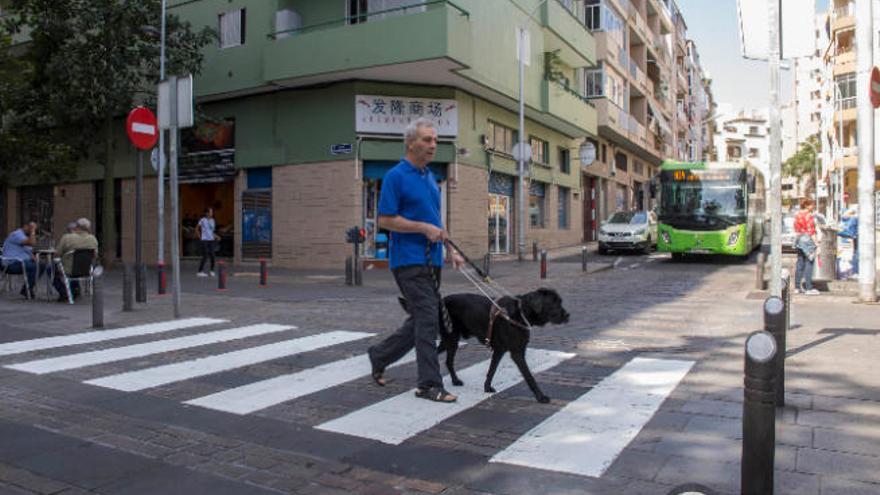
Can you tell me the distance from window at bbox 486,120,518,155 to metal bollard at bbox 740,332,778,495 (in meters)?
20.7

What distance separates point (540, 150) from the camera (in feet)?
Result: 93.7

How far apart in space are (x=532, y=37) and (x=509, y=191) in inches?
229

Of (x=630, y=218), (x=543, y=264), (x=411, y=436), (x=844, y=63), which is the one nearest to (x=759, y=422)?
(x=411, y=436)

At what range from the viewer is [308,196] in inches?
811

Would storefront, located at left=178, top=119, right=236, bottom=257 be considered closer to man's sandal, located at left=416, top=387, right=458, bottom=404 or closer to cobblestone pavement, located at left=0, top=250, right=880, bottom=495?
cobblestone pavement, located at left=0, top=250, right=880, bottom=495

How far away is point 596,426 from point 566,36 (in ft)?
84.8

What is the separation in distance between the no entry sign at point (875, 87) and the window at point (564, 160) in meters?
21.5

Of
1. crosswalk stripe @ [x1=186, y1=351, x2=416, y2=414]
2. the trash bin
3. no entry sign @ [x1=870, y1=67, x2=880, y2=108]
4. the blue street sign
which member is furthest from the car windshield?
crosswalk stripe @ [x1=186, y1=351, x2=416, y2=414]

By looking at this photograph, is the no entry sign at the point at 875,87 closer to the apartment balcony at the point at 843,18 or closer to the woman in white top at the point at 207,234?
the woman in white top at the point at 207,234

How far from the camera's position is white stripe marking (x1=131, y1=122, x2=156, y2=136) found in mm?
10102

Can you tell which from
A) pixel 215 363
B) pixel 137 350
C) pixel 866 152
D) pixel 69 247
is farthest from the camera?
pixel 69 247

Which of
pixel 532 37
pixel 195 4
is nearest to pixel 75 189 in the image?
pixel 195 4

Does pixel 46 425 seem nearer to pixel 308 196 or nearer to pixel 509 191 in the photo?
pixel 308 196

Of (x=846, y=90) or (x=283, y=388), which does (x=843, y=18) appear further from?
(x=283, y=388)
